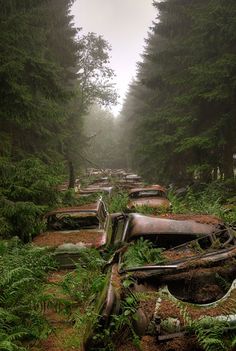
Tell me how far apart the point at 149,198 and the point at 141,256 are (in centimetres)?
933

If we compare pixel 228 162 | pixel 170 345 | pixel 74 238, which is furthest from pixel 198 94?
pixel 170 345

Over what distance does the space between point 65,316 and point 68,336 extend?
2.76 ft

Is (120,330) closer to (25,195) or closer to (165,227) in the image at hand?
(165,227)

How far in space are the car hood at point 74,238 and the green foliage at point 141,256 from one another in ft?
8.80

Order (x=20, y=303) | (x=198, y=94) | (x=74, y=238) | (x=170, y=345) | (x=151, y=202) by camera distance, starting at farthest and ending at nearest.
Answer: (x=198, y=94)
(x=151, y=202)
(x=74, y=238)
(x=20, y=303)
(x=170, y=345)

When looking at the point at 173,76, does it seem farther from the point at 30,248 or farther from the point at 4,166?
the point at 30,248

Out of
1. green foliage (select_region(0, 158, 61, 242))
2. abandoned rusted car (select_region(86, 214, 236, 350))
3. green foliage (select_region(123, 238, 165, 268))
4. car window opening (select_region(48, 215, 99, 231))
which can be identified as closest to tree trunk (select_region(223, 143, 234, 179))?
green foliage (select_region(0, 158, 61, 242))

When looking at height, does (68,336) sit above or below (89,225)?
below

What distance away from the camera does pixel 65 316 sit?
6.29m

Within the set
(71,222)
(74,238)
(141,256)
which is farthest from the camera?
(71,222)

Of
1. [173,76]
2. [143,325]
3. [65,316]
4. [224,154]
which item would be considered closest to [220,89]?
[224,154]

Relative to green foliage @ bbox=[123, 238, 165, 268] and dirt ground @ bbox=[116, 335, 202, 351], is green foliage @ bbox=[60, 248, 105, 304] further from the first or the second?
dirt ground @ bbox=[116, 335, 202, 351]

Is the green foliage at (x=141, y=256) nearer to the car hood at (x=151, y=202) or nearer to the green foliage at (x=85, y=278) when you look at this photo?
the green foliage at (x=85, y=278)

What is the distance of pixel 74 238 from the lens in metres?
8.84
